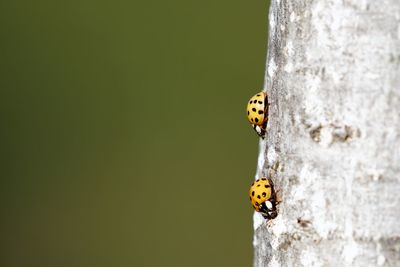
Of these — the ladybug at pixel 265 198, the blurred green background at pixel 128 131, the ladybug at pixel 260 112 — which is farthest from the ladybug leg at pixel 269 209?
the blurred green background at pixel 128 131

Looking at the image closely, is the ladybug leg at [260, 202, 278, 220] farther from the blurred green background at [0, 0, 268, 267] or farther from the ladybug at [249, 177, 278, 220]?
the blurred green background at [0, 0, 268, 267]

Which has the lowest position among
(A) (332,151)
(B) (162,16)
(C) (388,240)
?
(C) (388,240)

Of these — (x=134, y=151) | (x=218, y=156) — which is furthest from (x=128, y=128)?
(x=218, y=156)

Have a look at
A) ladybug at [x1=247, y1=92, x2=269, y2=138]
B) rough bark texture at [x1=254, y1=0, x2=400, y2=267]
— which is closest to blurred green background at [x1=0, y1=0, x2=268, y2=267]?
ladybug at [x1=247, y1=92, x2=269, y2=138]

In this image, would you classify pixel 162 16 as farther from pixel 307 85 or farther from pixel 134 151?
pixel 307 85

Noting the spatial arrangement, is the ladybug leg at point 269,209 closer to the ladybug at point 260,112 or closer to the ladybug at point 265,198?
the ladybug at point 265,198

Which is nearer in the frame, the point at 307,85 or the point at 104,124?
the point at 307,85

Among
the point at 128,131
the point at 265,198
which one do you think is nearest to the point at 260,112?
the point at 265,198
